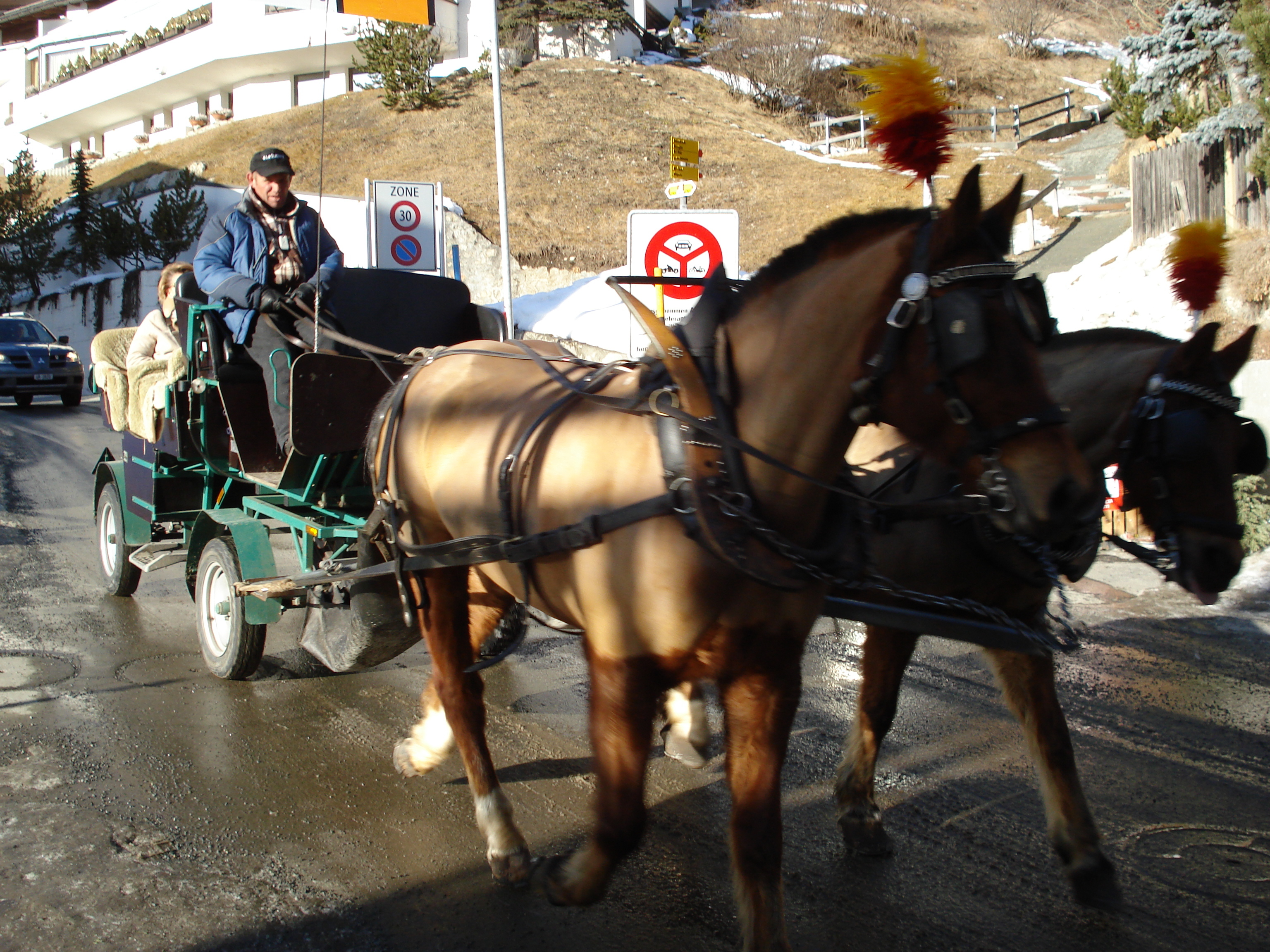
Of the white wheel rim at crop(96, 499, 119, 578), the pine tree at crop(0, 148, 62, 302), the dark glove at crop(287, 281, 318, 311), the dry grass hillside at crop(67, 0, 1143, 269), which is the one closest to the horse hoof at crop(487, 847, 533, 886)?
the dark glove at crop(287, 281, 318, 311)

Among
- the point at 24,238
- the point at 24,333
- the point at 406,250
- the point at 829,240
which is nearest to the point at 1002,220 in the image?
the point at 829,240

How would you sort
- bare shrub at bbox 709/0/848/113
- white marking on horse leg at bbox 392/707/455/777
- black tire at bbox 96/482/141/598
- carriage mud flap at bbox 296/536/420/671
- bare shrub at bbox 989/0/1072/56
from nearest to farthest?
1. white marking on horse leg at bbox 392/707/455/777
2. carriage mud flap at bbox 296/536/420/671
3. black tire at bbox 96/482/141/598
4. bare shrub at bbox 709/0/848/113
5. bare shrub at bbox 989/0/1072/56

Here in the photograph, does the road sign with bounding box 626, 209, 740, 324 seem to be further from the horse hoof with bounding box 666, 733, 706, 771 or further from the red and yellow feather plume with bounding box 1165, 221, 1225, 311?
the horse hoof with bounding box 666, 733, 706, 771

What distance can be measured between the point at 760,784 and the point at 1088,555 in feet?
5.09

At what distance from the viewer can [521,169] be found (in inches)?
1399

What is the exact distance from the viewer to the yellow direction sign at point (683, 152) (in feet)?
28.6

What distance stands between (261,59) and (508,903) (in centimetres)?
5157

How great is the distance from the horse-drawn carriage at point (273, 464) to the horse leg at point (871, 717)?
6.70 feet

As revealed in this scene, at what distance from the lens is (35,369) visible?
675 inches

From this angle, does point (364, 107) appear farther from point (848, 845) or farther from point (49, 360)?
point (848, 845)

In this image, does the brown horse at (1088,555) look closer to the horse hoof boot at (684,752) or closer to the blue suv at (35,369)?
the horse hoof boot at (684,752)

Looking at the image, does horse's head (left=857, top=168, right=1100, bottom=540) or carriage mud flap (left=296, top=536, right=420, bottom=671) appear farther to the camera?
carriage mud flap (left=296, top=536, right=420, bottom=671)

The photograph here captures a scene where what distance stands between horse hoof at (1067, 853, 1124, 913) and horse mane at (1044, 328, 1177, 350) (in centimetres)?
176

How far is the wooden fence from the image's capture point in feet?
38.5
